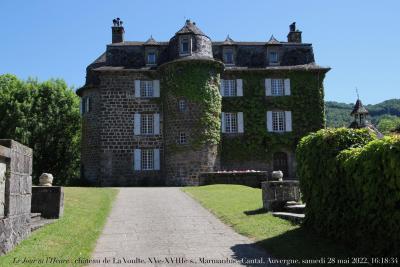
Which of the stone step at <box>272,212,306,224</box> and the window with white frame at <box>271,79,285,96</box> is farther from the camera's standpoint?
the window with white frame at <box>271,79,285,96</box>

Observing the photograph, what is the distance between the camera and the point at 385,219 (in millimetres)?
6488

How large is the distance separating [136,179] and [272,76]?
1176 centimetres

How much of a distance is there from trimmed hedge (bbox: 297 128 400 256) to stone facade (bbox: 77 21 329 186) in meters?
18.4

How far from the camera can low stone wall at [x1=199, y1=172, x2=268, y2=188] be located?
2420cm

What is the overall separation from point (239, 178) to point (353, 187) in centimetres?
1681

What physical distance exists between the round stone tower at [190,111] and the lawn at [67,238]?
13.9 meters

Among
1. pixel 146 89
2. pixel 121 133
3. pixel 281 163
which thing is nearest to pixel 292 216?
pixel 281 163

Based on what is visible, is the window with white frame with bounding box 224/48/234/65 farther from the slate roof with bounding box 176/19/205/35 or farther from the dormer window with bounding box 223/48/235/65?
the slate roof with bounding box 176/19/205/35

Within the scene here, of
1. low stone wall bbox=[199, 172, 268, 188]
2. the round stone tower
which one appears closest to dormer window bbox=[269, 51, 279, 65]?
the round stone tower

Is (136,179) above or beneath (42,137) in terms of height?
beneath

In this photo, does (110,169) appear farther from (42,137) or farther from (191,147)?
(42,137)

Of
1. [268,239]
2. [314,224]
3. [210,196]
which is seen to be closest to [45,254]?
[268,239]

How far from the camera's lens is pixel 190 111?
93.2ft

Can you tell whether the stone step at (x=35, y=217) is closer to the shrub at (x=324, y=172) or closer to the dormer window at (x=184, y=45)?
the shrub at (x=324, y=172)
